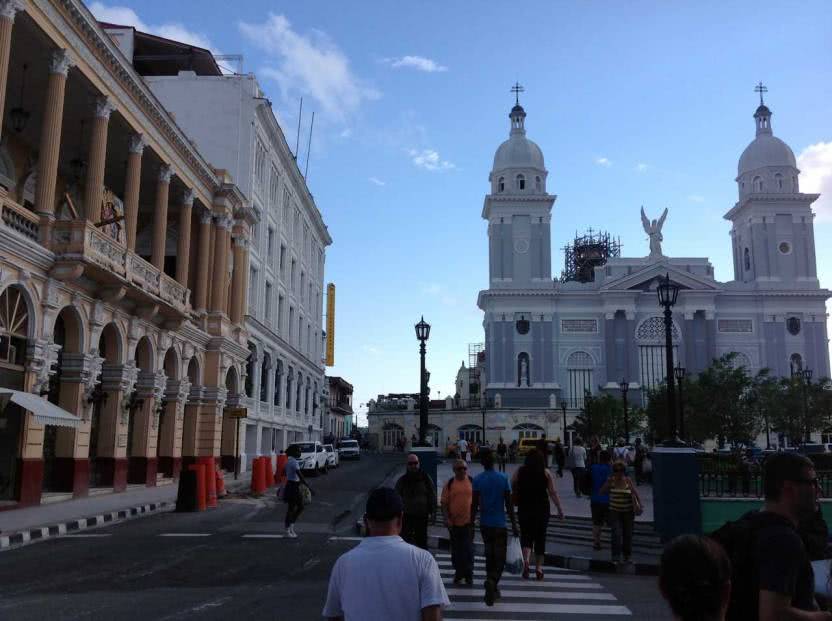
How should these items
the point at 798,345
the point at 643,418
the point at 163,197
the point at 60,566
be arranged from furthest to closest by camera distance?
the point at 798,345
the point at 643,418
the point at 163,197
the point at 60,566

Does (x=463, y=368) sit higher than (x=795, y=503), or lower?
higher

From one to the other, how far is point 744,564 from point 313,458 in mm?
32400

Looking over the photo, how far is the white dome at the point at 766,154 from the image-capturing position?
7012 centimetres

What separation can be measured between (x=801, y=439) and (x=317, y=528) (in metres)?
40.3

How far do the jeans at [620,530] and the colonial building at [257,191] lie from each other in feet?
87.1

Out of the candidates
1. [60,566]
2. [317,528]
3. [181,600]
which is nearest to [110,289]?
[317,528]

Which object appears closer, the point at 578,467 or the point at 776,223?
the point at 578,467

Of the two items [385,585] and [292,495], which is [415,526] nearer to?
[292,495]

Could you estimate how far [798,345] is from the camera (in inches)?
2625

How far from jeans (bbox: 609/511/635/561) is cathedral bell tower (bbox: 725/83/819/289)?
Result: 62.1 meters

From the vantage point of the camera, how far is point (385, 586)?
3.58 metres

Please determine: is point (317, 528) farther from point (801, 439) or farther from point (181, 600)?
point (801, 439)

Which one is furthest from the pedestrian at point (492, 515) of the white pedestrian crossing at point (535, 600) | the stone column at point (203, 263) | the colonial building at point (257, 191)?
the colonial building at point (257, 191)

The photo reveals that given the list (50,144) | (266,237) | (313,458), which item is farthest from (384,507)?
(266,237)
